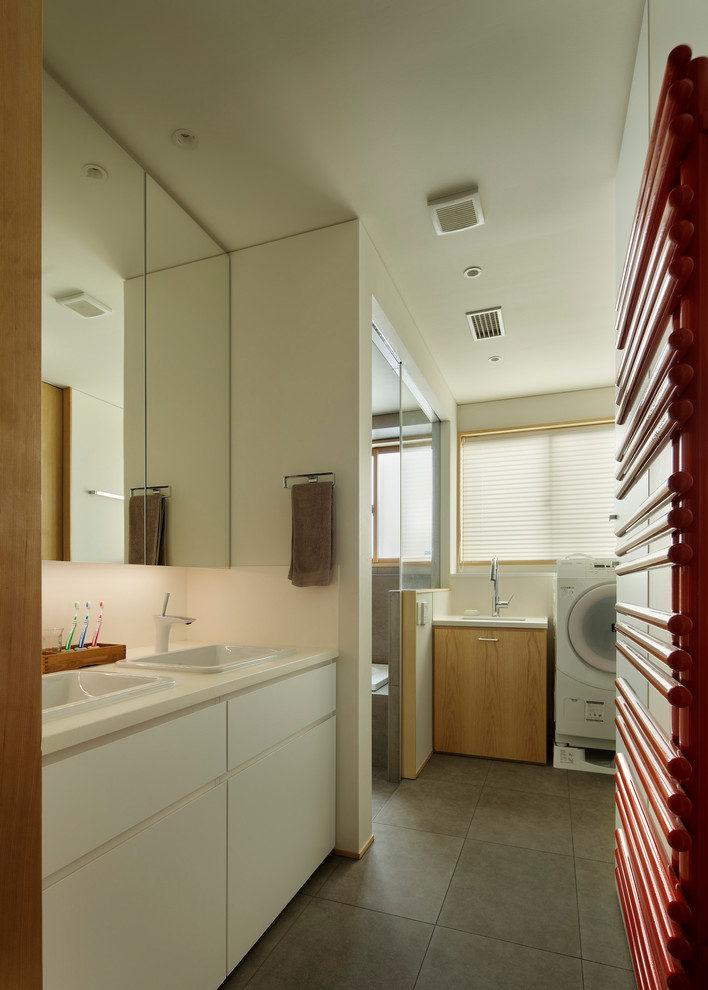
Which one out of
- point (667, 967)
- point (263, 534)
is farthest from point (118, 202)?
point (667, 967)

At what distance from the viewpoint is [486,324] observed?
3.58m

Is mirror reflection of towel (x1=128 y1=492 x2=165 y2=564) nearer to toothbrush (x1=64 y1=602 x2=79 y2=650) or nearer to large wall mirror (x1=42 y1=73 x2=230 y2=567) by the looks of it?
large wall mirror (x1=42 y1=73 x2=230 y2=567)

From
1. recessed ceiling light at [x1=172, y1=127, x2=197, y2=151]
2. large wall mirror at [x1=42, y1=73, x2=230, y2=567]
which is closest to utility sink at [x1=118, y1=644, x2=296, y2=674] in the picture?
large wall mirror at [x1=42, y1=73, x2=230, y2=567]

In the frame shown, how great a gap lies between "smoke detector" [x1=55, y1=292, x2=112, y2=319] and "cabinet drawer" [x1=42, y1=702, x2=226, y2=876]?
4.35ft

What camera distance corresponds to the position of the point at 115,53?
1.72 m

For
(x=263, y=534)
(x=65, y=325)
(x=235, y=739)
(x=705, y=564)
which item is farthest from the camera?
(x=263, y=534)

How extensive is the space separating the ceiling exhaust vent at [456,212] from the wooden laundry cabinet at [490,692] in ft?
7.93

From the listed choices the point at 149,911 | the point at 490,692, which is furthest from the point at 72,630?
the point at 490,692

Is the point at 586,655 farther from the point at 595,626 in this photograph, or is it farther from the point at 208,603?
the point at 208,603

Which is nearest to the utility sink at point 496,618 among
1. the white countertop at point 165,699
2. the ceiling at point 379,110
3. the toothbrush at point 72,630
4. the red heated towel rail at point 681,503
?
the white countertop at point 165,699

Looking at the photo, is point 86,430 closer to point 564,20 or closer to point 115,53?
point 115,53

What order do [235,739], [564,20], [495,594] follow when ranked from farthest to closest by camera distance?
[495,594], [235,739], [564,20]

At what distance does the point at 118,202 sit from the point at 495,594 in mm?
3444

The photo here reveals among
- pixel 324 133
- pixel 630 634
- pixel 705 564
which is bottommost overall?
pixel 630 634
